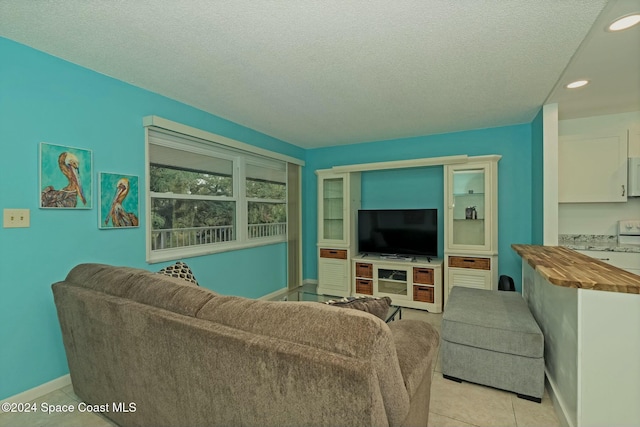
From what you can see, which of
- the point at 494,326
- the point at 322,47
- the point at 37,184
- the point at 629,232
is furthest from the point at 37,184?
the point at 629,232

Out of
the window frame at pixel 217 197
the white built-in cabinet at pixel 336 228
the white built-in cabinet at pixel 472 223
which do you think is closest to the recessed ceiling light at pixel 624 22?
the white built-in cabinet at pixel 472 223

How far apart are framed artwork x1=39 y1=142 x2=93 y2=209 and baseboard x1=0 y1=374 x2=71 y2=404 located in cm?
128

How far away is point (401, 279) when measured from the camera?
4.00 metres

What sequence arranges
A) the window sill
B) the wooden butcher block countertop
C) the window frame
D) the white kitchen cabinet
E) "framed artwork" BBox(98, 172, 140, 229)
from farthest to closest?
the white kitchen cabinet < the window sill < the window frame < "framed artwork" BBox(98, 172, 140, 229) < the wooden butcher block countertop

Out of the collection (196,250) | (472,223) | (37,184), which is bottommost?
(196,250)

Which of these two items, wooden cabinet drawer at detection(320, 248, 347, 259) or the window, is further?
wooden cabinet drawer at detection(320, 248, 347, 259)

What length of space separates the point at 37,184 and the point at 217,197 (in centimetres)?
164

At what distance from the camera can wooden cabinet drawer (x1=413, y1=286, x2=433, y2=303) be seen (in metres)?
3.78

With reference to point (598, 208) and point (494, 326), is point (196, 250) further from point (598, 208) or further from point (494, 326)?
point (598, 208)

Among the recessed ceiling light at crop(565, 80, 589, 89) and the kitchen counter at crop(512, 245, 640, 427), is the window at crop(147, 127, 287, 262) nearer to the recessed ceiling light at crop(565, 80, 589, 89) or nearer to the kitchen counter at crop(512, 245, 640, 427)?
the kitchen counter at crop(512, 245, 640, 427)

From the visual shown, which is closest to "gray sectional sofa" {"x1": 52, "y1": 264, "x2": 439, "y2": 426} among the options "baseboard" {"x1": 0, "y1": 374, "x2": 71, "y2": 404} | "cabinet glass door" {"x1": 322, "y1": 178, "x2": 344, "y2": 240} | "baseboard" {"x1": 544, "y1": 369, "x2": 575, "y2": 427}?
"baseboard" {"x1": 0, "y1": 374, "x2": 71, "y2": 404}

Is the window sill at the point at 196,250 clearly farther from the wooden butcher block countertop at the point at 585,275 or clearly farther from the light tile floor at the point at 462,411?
the wooden butcher block countertop at the point at 585,275

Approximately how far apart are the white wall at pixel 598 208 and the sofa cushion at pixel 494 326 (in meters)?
1.81

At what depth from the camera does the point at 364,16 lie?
1.69 metres
